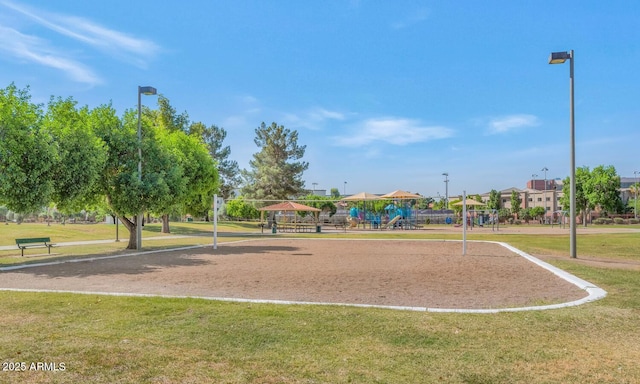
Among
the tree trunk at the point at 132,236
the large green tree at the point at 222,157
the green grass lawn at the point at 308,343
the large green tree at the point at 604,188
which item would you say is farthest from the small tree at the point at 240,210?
the green grass lawn at the point at 308,343

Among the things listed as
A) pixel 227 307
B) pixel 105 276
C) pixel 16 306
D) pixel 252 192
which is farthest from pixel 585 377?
pixel 252 192

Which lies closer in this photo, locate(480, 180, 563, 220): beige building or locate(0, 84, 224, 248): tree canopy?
locate(0, 84, 224, 248): tree canopy

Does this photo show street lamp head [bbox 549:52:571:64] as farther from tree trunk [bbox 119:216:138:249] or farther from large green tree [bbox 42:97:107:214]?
tree trunk [bbox 119:216:138:249]

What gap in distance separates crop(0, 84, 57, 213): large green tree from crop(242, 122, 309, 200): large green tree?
3593 centimetres

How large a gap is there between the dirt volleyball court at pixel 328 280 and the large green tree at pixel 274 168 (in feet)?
115

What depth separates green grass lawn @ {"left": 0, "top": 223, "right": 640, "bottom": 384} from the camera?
4238 millimetres

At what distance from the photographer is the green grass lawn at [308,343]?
13.9ft

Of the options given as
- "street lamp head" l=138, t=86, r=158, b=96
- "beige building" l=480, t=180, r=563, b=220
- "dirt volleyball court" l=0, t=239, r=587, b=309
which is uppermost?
"street lamp head" l=138, t=86, r=158, b=96

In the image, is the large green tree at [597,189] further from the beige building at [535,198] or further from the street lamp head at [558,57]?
the street lamp head at [558,57]

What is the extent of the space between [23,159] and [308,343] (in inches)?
516

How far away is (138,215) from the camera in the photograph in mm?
19406

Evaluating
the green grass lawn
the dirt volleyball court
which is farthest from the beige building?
the green grass lawn

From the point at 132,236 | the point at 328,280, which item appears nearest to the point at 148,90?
the point at 132,236

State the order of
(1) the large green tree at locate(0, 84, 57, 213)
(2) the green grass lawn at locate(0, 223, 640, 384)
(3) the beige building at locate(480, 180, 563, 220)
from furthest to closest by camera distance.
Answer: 1. (3) the beige building at locate(480, 180, 563, 220)
2. (1) the large green tree at locate(0, 84, 57, 213)
3. (2) the green grass lawn at locate(0, 223, 640, 384)
